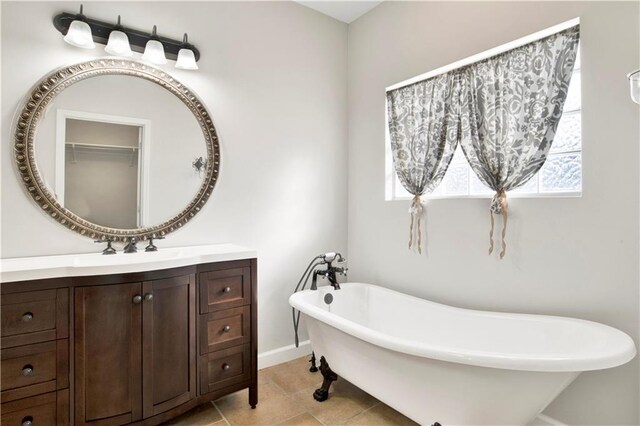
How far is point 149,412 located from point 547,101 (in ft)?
8.79

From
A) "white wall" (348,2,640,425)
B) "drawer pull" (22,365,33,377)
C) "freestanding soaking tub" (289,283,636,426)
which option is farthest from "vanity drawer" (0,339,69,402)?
"white wall" (348,2,640,425)

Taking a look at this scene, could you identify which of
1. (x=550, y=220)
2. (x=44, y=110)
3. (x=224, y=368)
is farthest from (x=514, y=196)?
(x=44, y=110)

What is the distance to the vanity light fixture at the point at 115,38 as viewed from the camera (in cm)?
187

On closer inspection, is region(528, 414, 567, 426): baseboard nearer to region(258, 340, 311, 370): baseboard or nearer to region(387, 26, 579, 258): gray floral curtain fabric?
region(387, 26, 579, 258): gray floral curtain fabric

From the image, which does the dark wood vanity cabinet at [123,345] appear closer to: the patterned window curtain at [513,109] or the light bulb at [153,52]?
the light bulb at [153,52]

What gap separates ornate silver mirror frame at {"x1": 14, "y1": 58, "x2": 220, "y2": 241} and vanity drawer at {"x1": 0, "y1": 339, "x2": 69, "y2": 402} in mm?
699

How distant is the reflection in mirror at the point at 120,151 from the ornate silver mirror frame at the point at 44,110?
1.2 inches

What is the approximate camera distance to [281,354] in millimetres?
2734

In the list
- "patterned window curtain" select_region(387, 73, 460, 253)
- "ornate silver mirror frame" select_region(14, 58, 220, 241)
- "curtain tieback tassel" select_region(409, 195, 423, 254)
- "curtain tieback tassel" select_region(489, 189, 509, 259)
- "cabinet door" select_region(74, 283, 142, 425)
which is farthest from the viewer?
"curtain tieback tassel" select_region(409, 195, 423, 254)

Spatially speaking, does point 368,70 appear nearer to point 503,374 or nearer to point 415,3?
point 415,3

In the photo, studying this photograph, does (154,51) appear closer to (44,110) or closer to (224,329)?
(44,110)

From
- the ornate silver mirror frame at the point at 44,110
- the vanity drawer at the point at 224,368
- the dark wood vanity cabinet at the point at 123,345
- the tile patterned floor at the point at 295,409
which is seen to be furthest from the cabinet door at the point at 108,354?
the ornate silver mirror frame at the point at 44,110

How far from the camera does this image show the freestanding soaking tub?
4.45 ft

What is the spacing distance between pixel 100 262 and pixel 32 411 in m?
0.68
